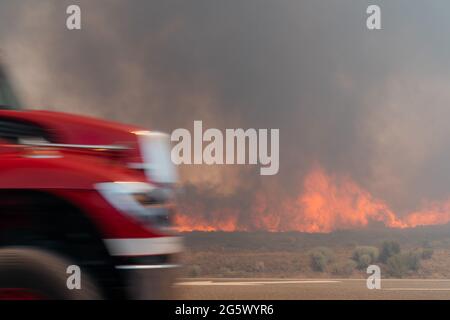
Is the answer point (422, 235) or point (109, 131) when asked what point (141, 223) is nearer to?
point (109, 131)

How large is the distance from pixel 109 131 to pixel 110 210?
3.26ft

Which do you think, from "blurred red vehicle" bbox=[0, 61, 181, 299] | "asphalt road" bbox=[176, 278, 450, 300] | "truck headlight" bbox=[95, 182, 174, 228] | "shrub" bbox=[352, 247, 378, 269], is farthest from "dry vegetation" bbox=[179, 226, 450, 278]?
"blurred red vehicle" bbox=[0, 61, 181, 299]

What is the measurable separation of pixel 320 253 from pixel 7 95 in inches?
700

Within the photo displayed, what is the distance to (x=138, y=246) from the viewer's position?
4.28 meters

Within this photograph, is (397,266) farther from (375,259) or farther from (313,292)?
(313,292)

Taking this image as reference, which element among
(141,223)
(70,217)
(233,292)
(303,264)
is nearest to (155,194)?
(141,223)

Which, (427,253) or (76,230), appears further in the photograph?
(427,253)

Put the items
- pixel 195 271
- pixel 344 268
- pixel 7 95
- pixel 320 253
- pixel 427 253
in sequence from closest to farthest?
pixel 7 95, pixel 195 271, pixel 344 268, pixel 427 253, pixel 320 253

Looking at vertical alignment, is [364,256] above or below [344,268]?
above

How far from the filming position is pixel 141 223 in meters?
4.31

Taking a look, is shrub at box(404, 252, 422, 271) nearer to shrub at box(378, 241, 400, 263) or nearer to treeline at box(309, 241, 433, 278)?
treeline at box(309, 241, 433, 278)

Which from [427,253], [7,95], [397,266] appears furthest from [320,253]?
[7,95]
